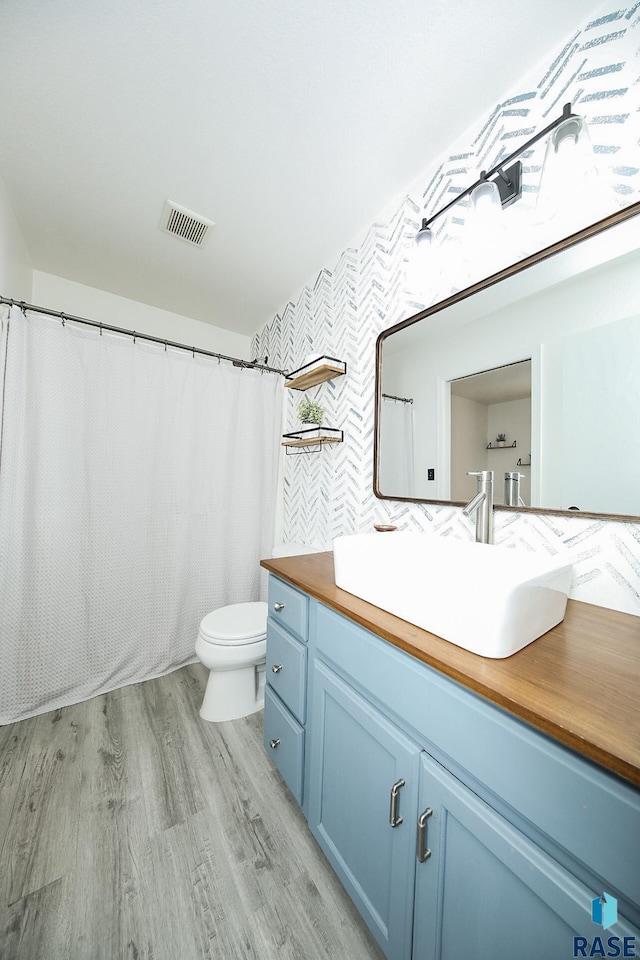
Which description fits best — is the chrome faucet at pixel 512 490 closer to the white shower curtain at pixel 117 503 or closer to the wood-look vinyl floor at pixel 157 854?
the wood-look vinyl floor at pixel 157 854

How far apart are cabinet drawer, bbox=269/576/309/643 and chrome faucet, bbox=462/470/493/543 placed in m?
0.57

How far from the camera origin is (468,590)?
63 centimetres

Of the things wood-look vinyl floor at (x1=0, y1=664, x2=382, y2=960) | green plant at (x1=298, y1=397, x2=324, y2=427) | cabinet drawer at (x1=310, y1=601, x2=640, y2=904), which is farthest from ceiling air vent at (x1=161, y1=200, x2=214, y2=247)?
wood-look vinyl floor at (x1=0, y1=664, x2=382, y2=960)

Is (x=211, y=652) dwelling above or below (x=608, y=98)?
below

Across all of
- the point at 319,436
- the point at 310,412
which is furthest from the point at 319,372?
the point at 319,436

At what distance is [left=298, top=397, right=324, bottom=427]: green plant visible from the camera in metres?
1.88

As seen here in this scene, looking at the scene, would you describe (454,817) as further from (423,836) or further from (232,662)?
(232,662)

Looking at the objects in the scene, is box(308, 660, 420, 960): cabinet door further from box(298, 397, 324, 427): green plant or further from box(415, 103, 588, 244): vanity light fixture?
box(415, 103, 588, 244): vanity light fixture

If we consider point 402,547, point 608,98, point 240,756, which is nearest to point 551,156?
point 608,98

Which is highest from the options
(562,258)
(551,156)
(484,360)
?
(551,156)

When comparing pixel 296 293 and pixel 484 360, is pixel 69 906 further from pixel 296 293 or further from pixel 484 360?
pixel 296 293

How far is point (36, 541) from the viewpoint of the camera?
1.65 m

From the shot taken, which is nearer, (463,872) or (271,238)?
(463,872)

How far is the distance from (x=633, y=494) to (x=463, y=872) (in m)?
0.86
